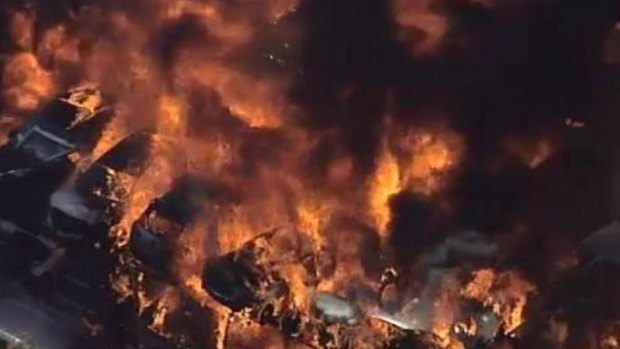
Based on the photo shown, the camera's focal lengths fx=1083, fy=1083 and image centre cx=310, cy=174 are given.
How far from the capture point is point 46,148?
1529 mm

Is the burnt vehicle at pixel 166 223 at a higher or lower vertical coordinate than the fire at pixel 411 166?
lower

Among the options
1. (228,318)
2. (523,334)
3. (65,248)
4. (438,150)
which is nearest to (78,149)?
(65,248)

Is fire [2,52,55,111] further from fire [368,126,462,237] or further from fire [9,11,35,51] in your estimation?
fire [368,126,462,237]

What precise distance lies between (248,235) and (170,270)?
0.13 meters

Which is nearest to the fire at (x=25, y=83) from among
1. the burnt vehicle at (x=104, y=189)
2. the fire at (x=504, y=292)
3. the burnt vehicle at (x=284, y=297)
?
the burnt vehicle at (x=104, y=189)

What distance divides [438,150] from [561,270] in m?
0.21

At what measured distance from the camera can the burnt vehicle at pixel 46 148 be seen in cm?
150

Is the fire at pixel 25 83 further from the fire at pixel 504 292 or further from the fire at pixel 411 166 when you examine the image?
the fire at pixel 504 292

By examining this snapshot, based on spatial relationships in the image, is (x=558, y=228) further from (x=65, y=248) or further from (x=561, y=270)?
(x=65, y=248)

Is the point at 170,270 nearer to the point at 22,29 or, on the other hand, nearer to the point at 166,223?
the point at 166,223

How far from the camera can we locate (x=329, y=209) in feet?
4.55

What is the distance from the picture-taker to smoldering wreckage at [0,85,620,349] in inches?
52.9

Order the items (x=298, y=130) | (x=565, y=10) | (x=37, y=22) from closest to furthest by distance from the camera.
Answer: (x=565, y=10) → (x=298, y=130) → (x=37, y=22)

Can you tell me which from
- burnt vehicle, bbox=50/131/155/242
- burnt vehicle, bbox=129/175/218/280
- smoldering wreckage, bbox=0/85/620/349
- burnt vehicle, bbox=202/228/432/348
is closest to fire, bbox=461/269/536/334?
smoldering wreckage, bbox=0/85/620/349
